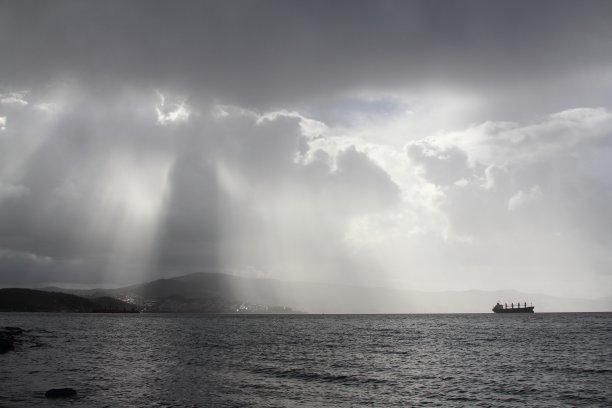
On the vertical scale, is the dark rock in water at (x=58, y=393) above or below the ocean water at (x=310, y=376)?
above

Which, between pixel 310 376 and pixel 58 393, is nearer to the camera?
pixel 58 393

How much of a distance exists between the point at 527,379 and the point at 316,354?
3844 cm

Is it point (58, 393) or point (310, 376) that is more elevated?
point (58, 393)

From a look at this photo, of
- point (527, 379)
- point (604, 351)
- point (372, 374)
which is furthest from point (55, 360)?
point (604, 351)

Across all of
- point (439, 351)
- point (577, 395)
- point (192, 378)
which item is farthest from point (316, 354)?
point (577, 395)

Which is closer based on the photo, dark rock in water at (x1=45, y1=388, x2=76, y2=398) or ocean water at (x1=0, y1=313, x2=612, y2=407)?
dark rock in water at (x1=45, y1=388, x2=76, y2=398)

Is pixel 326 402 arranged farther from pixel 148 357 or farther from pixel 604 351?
pixel 604 351

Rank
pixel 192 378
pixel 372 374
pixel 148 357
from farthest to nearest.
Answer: pixel 148 357, pixel 372 374, pixel 192 378

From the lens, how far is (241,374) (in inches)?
2469

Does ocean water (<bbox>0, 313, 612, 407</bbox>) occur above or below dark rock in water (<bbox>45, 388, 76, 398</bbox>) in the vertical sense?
below

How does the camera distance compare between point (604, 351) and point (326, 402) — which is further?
point (604, 351)

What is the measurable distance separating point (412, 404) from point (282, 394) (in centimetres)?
1301

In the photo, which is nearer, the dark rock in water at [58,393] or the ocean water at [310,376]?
the dark rock in water at [58,393]

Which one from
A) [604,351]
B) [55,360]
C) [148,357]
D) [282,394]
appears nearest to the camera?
[282,394]
